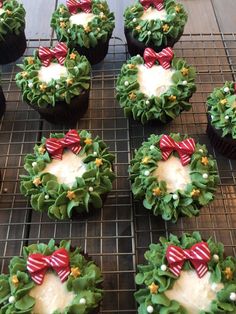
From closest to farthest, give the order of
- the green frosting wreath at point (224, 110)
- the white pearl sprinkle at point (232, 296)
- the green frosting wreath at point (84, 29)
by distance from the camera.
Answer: the white pearl sprinkle at point (232, 296) < the green frosting wreath at point (224, 110) < the green frosting wreath at point (84, 29)

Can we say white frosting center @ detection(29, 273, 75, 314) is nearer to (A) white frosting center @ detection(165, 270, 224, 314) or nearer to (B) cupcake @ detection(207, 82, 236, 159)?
(A) white frosting center @ detection(165, 270, 224, 314)

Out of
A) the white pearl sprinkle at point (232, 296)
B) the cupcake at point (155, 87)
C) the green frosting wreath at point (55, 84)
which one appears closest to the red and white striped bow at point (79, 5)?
the green frosting wreath at point (55, 84)

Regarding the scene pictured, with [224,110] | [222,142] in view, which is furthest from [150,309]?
[224,110]

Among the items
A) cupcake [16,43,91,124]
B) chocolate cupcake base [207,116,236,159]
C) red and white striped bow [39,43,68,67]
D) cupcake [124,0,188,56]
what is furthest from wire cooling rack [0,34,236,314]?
red and white striped bow [39,43,68,67]

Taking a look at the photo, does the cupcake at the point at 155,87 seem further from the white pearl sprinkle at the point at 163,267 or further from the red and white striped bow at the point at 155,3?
the white pearl sprinkle at the point at 163,267

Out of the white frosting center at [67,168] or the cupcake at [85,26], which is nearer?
the white frosting center at [67,168]

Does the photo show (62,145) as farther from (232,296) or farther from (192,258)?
(232,296)
